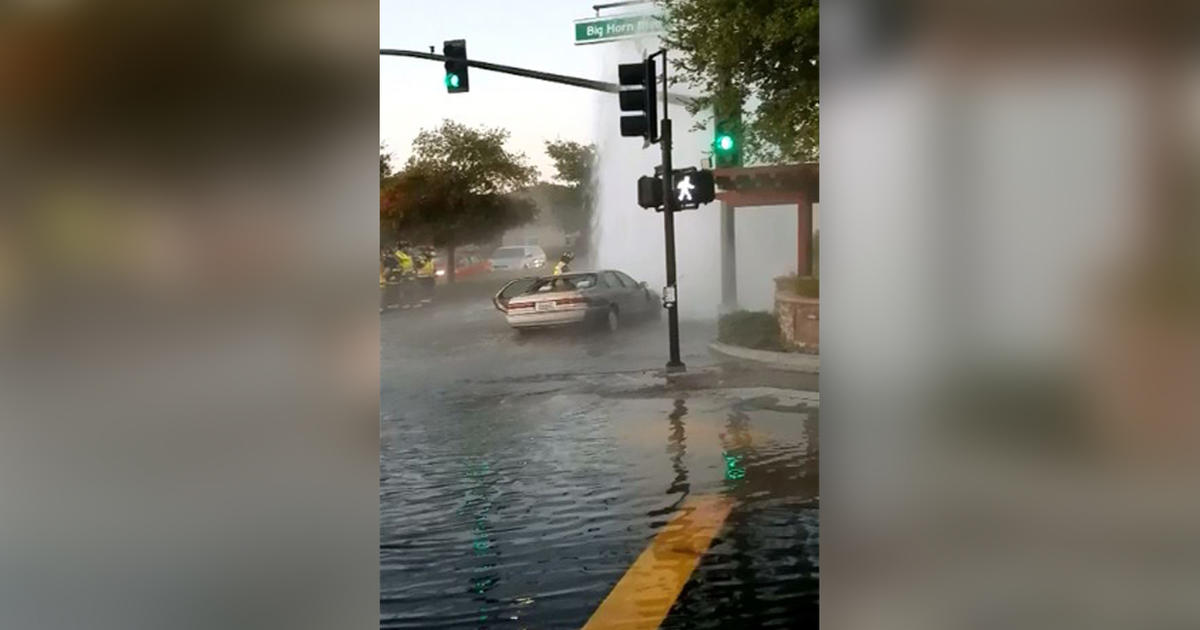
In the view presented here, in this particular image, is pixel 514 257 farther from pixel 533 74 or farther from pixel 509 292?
pixel 533 74

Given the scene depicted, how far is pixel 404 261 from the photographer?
150cm

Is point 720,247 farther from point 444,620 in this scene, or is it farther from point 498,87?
point 444,620

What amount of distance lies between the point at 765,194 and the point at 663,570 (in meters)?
0.75

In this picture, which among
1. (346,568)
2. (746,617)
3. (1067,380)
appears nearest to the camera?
(346,568)

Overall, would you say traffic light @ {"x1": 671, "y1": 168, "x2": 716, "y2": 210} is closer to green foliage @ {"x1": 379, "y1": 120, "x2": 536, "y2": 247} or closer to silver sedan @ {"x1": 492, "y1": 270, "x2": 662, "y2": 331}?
silver sedan @ {"x1": 492, "y1": 270, "x2": 662, "y2": 331}

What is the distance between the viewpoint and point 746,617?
62.5 inches

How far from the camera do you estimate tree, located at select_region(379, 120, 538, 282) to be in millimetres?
1482

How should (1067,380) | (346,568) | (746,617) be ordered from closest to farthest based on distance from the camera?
(346,568) → (1067,380) → (746,617)

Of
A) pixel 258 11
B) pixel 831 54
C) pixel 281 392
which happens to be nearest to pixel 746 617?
pixel 281 392

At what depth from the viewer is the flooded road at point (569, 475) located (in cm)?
152

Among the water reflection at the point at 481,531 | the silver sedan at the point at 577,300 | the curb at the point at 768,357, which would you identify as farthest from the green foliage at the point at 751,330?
the water reflection at the point at 481,531

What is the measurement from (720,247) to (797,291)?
0.17 metres

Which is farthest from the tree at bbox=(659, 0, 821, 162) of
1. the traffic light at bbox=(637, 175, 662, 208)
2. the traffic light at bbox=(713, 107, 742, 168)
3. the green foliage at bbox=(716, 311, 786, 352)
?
the green foliage at bbox=(716, 311, 786, 352)

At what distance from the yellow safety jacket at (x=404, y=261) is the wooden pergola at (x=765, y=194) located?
59 centimetres
